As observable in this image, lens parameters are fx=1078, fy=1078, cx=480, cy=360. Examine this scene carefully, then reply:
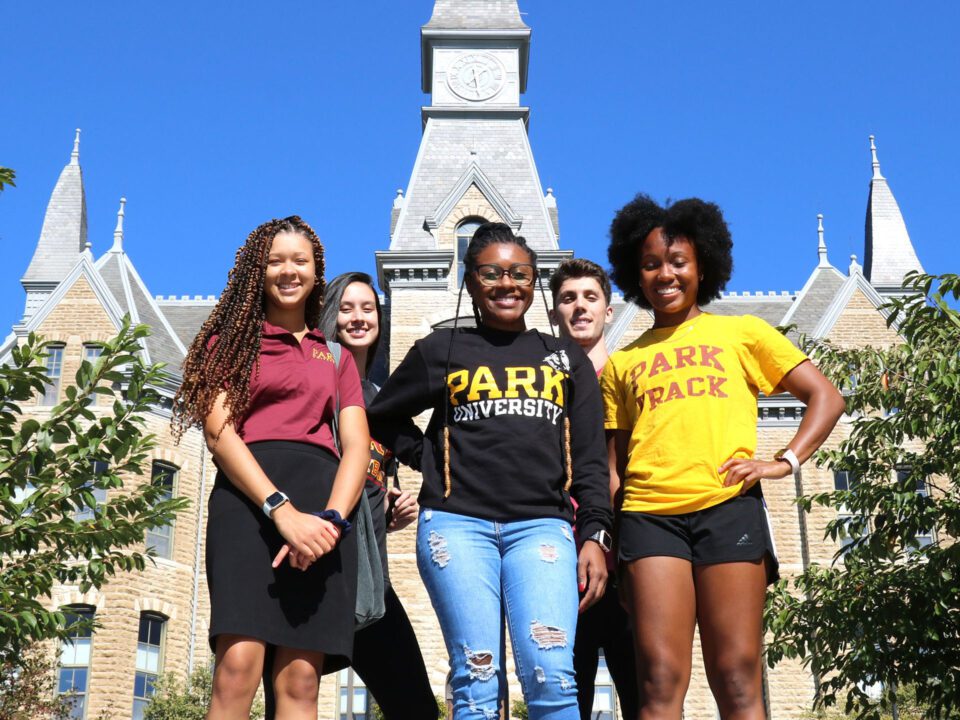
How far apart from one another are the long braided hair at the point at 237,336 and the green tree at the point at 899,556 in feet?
25.1

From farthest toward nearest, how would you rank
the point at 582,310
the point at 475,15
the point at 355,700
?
the point at 475,15, the point at 355,700, the point at 582,310

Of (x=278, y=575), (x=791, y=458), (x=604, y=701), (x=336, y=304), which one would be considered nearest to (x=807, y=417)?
(x=791, y=458)

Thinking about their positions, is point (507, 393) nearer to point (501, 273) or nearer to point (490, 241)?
point (501, 273)

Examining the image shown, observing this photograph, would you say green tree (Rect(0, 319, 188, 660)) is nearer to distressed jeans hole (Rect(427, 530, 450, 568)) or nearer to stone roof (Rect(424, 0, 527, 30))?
distressed jeans hole (Rect(427, 530, 450, 568))

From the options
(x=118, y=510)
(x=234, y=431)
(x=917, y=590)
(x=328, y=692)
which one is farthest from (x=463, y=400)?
(x=328, y=692)

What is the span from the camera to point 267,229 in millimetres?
4852

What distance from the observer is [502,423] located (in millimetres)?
4555

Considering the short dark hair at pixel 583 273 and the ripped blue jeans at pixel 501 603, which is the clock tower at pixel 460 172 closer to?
the short dark hair at pixel 583 273

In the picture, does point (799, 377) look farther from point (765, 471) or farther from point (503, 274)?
point (503, 274)

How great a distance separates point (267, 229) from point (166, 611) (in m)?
21.2

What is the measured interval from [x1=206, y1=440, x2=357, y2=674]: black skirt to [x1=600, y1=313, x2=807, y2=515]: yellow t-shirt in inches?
50.1

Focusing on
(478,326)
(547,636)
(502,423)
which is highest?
(478,326)

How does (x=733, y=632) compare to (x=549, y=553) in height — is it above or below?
below

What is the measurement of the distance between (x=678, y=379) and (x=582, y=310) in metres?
1.12
